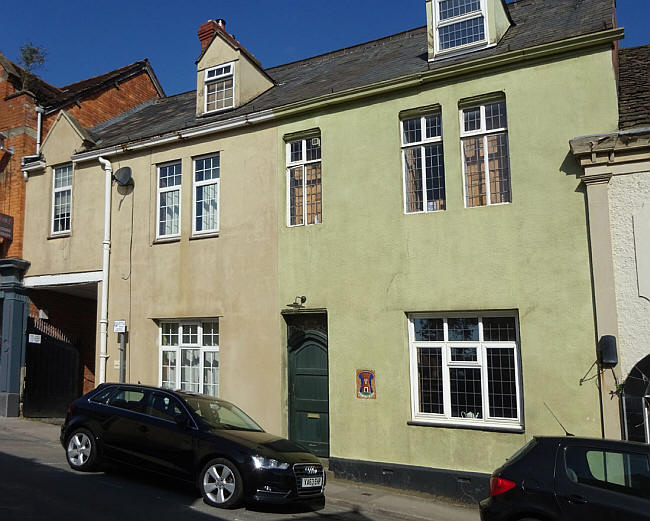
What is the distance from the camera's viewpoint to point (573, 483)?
638cm

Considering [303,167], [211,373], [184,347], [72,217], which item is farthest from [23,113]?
[211,373]

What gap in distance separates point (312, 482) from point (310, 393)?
11.3 ft

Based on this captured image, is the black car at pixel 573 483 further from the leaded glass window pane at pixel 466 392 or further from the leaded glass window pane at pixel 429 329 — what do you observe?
the leaded glass window pane at pixel 429 329

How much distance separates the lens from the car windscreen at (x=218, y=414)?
930 centimetres

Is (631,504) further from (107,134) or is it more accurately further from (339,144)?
(107,134)

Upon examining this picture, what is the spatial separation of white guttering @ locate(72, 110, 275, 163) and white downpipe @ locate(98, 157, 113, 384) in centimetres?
32

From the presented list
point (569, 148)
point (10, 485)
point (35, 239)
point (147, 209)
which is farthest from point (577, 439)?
point (35, 239)

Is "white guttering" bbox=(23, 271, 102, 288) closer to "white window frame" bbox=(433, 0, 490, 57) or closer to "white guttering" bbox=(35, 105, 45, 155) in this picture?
"white guttering" bbox=(35, 105, 45, 155)

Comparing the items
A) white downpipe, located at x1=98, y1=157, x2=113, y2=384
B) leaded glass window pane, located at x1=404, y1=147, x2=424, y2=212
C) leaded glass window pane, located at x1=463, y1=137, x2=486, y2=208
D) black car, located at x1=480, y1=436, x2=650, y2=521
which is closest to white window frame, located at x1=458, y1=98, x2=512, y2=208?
leaded glass window pane, located at x1=463, y1=137, x2=486, y2=208

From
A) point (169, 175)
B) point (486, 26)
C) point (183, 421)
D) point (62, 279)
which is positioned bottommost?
point (183, 421)

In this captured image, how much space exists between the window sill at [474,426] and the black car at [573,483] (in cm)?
297

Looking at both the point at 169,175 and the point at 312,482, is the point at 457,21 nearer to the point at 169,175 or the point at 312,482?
the point at 169,175

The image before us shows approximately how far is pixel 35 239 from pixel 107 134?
3.41 metres

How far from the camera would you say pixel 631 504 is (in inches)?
236
